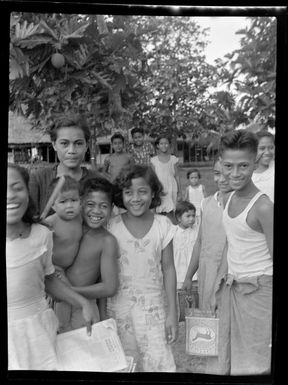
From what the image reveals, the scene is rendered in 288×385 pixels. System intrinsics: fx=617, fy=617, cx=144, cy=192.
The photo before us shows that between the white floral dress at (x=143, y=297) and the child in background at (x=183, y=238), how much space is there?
0.05 metres

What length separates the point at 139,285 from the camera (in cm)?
314

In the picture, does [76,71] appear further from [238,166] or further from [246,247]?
[246,247]

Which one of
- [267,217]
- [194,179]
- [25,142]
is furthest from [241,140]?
[25,142]

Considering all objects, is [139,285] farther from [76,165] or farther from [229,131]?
[229,131]

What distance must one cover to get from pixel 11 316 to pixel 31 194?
2.07 ft

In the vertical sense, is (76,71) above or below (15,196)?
above

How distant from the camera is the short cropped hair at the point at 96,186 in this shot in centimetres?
309

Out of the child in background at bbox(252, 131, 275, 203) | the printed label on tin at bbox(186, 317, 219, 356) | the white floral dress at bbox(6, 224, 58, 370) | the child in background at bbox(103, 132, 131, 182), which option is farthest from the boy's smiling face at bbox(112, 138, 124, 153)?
the printed label on tin at bbox(186, 317, 219, 356)

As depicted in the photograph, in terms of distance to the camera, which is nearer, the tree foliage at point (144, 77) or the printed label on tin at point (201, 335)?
the tree foliage at point (144, 77)

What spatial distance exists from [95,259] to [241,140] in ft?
3.12

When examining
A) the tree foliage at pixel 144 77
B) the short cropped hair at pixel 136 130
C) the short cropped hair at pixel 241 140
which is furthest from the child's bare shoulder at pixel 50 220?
the short cropped hair at pixel 241 140

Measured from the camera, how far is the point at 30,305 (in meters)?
3.12

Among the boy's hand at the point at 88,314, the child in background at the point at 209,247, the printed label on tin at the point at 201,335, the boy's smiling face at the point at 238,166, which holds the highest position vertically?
the boy's smiling face at the point at 238,166

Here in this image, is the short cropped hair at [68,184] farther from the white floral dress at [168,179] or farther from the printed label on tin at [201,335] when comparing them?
the printed label on tin at [201,335]
